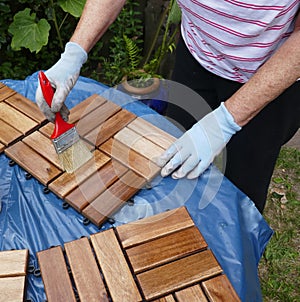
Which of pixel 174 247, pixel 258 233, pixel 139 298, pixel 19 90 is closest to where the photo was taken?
pixel 139 298

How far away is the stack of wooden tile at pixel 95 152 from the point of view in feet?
4.42

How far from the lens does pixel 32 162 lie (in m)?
1.45

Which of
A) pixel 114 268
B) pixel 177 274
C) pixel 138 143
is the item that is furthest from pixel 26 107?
pixel 177 274

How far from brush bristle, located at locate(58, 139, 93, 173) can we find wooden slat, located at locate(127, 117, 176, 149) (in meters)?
0.23

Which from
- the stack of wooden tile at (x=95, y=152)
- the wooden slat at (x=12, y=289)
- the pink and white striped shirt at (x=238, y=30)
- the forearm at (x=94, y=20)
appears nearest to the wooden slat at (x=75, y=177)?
the stack of wooden tile at (x=95, y=152)

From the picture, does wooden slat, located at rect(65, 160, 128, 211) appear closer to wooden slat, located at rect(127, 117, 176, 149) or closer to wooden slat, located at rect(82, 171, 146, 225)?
wooden slat, located at rect(82, 171, 146, 225)

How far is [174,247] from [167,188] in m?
0.29

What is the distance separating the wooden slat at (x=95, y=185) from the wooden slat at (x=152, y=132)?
177 millimetres

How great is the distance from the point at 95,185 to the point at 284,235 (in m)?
1.40

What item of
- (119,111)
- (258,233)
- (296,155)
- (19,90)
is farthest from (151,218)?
(296,155)

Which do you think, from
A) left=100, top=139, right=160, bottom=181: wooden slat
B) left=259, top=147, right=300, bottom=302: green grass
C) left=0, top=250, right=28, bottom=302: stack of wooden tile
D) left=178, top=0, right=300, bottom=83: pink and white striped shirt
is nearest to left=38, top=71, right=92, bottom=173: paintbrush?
left=100, top=139, right=160, bottom=181: wooden slat

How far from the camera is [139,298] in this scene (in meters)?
1.10

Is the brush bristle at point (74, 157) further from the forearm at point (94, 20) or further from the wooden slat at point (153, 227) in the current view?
the forearm at point (94, 20)

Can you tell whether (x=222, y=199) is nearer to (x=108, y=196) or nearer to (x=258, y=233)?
(x=258, y=233)
